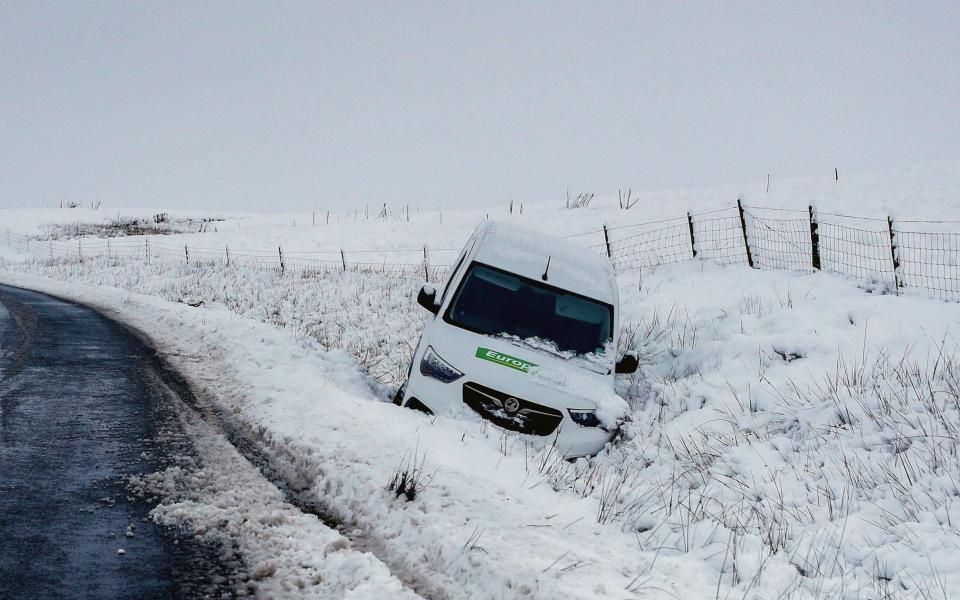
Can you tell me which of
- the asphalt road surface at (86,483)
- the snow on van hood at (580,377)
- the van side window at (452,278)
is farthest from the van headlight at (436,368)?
the asphalt road surface at (86,483)

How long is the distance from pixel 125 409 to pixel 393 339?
5719 millimetres

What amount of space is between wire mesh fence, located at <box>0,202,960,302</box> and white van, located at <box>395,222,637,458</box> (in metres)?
6.53

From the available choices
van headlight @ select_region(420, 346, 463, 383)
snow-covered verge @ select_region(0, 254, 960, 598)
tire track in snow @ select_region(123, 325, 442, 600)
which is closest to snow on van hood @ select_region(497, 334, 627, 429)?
snow-covered verge @ select_region(0, 254, 960, 598)

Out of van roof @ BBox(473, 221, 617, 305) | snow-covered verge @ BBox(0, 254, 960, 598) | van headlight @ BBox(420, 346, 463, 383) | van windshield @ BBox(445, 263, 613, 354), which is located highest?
van roof @ BBox(473, 221, 617, 305)

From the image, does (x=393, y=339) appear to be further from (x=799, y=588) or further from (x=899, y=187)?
(x=899, y=187)

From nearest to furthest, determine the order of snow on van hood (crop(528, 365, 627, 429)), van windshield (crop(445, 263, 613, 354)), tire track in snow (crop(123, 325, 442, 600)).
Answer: tire track in snow (crop(123, 325, 442, 600))
snow on van hood (crop(528, 365, 627, 429))
van windshield (crop(445, 263, 613, 354))

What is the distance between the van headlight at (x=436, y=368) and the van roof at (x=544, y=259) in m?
1.38

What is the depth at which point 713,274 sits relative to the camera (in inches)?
535

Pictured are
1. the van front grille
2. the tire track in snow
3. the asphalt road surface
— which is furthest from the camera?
the van front grille

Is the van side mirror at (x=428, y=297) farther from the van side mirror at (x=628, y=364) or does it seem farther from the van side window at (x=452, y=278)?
the van side mirror at (x=628, y=364)

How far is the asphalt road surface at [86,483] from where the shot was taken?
9.95ft

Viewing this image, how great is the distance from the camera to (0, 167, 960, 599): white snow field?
3.43 metres

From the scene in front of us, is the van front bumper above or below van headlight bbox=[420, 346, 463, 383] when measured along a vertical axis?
below

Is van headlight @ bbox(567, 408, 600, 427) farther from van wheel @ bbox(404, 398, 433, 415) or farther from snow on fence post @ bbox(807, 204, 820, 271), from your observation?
snow on fence post @ bbox(807, 204, 820, 271)
